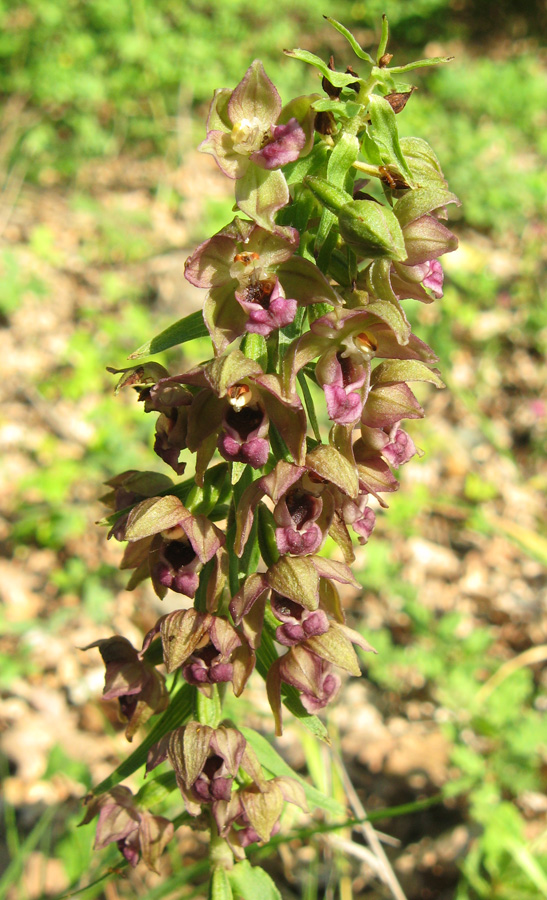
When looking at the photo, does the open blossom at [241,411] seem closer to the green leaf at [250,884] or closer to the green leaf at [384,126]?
the green leaf at [384,126]

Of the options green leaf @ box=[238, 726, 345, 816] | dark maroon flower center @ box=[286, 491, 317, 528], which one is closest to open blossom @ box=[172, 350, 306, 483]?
dark maroon flower center @ box=[286, 491, 317, 528]

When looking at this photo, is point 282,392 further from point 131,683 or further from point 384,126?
point 131,683

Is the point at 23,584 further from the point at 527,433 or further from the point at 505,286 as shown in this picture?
the point at 505,286

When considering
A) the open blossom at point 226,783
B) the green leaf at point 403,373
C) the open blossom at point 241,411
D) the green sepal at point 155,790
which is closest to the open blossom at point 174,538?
the open blossom at point 241,411

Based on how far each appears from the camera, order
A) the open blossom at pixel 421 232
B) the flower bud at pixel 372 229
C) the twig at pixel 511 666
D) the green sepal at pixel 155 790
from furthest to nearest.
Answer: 1. the twig at pixel 511 666
2. the green sepal at pixel 155 790
3. the open blossom at pixel 421 232
4. the flower bud at pixel 372 229

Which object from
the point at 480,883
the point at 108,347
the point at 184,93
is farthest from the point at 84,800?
the point at 184,93

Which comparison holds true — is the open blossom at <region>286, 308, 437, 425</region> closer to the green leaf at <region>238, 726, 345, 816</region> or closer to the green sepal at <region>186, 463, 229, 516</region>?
the green sepal at <region>186, 463, 229, 516</region>
